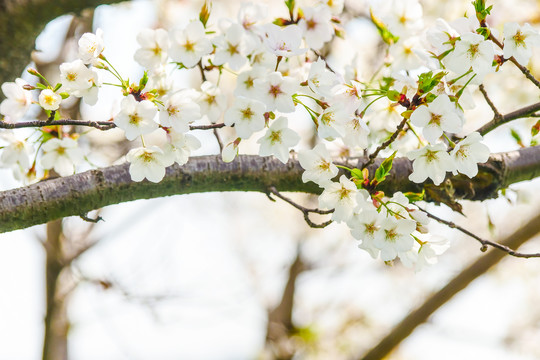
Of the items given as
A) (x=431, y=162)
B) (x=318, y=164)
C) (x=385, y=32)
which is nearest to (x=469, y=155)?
(x=431, y=162)

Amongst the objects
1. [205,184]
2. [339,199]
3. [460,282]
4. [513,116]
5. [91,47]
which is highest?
[91,47]

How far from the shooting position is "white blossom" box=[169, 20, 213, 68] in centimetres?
95

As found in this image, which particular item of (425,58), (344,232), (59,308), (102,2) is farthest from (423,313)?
(344,232)

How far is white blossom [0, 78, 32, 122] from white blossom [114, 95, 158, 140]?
1.11ft

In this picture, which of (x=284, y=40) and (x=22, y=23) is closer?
(x=284, y=40)

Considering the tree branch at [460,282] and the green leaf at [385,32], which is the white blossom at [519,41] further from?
the tree branch at [460,282]

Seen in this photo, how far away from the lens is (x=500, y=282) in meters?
4.88

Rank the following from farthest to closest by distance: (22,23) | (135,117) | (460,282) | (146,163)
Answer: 1. (460,282)
2. (22,23)
3. (146,163)
4. (135,117)

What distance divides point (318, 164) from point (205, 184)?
1.07ft

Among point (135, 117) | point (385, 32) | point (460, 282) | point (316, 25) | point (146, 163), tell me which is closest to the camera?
point (135, 117)

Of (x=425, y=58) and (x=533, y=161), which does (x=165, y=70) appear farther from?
(x=533, y=161)

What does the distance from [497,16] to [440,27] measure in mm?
2998

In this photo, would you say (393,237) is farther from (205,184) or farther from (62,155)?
(62,155)

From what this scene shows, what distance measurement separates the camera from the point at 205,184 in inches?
44.8
